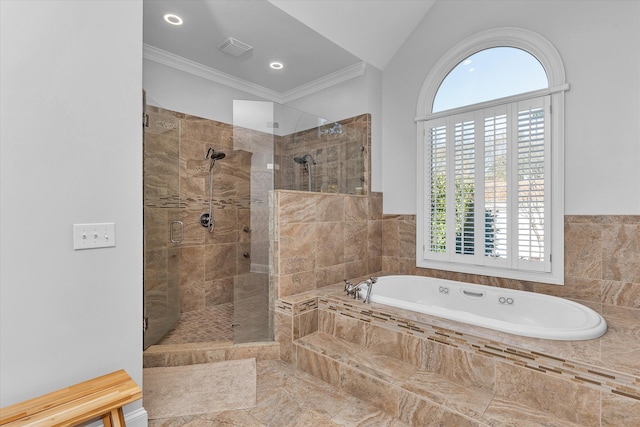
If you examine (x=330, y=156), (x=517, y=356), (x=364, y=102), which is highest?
(x=364, y=102)

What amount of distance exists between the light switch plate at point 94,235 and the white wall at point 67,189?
27 mm

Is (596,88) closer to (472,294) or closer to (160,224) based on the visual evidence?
(472,294)

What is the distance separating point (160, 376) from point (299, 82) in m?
3.40

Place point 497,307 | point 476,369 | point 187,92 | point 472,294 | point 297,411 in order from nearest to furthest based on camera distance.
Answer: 1. point 476,369
2. point 297,411
3. point 497,307
4. point 472,294
5. point 187,92

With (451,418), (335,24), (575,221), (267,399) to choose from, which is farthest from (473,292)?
(335,24)

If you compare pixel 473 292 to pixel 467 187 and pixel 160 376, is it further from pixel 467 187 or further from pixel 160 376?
pixel 160 376

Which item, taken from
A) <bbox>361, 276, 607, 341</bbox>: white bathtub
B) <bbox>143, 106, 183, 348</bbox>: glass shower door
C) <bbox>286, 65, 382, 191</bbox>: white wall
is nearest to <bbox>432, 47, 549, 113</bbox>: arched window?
<bbox>286, 65, 382, 191</bbox>: white wall

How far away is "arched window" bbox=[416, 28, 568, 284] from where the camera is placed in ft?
8.43

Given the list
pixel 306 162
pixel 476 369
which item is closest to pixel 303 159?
pixel 306 162

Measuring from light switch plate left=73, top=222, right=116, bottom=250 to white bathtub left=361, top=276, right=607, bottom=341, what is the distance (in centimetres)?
175

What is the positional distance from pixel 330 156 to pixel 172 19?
1814 mm

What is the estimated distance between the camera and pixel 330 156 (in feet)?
10.4

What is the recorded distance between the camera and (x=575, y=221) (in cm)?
247

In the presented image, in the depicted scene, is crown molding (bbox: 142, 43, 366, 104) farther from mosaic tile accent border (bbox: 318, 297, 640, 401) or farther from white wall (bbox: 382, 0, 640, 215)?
mosaic tile accent border (bbox: 318, 297, 640, 401)
